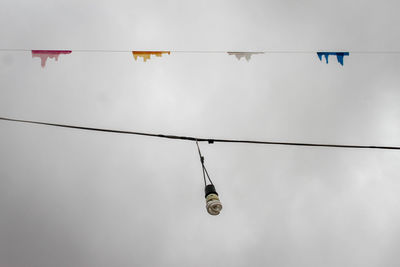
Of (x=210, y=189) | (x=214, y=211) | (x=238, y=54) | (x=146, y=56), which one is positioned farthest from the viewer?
(x=238, y=54)

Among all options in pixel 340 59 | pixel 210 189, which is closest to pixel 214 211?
pixel 210 189

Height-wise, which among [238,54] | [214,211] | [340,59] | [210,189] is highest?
[238,54]

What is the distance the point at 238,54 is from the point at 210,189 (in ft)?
17.5

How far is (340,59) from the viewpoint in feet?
26.0

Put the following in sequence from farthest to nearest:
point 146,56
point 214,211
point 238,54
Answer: point 238,54 < point 146,56 < point 214,211

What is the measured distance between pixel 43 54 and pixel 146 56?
3225mm

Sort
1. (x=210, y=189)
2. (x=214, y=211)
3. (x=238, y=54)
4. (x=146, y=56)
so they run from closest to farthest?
(x=214, y=211), (x=210, y=189), (x=146, y=56), (x=238, y=54)

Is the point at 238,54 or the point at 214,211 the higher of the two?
the point at 238,54

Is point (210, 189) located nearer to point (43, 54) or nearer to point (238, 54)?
point (238, 54)

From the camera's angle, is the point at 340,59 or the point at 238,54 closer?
the point at 340,59

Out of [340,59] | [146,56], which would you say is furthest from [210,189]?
[340,59]

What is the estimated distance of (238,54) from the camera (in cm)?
861

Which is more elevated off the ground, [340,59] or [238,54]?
[238,54]

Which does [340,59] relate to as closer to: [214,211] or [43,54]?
[214,211]
